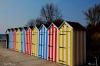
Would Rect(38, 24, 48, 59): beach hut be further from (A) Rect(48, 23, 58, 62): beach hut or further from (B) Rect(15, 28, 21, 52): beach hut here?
(B) Rect(15, 28, 21, 52): beach hut

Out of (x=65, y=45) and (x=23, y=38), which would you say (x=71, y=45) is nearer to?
(x=65, y=45)

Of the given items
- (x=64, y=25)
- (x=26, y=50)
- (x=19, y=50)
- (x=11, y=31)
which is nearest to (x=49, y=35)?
(x=64, y=25)

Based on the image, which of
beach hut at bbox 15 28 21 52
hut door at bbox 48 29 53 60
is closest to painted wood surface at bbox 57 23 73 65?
hut door at bbox 48 29 53 60

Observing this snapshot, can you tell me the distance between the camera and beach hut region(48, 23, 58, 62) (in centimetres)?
1919

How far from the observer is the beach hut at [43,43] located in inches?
Result: 830

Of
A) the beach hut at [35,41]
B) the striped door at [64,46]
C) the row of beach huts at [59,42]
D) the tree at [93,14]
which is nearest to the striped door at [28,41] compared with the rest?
the row of beach huts at [59,42]

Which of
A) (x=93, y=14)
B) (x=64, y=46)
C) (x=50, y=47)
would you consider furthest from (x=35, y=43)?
(x=93, y=14)

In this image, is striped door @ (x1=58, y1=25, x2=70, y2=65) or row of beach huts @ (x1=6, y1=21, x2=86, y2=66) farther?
striped door @ (x1=58, y1=25, x2=70, y2=65)

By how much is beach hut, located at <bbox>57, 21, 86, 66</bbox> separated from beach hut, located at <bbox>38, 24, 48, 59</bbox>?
277cm

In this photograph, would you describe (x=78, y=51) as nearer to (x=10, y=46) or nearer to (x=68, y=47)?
(x=68, y=47)

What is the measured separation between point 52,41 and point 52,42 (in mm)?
86

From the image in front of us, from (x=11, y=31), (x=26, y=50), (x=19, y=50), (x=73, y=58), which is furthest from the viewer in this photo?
(x=11, y=31)

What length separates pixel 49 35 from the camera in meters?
20.3

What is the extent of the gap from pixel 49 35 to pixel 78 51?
12.9 feet
